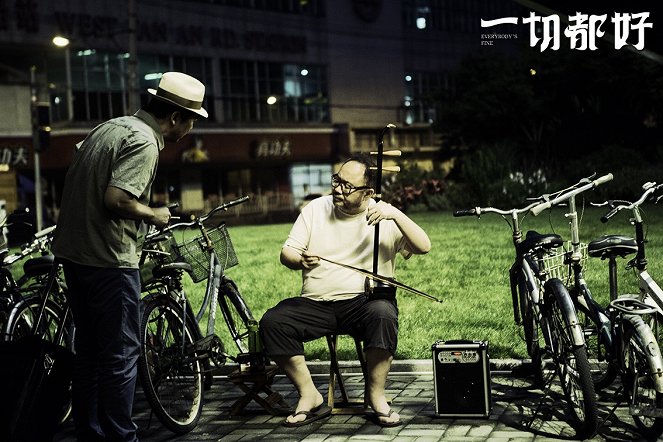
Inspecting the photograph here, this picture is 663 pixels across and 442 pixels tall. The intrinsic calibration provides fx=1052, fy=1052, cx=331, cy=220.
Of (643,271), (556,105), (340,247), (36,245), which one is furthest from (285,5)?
(643,271)

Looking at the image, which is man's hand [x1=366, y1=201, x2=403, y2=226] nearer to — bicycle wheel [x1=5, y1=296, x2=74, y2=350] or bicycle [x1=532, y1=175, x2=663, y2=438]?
bicycle [x1=532, y1=175, x2=663, y2=438]

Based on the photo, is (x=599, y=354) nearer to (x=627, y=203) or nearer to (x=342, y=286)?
(x=627, y=203)

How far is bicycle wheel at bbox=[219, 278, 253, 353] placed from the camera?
25.5ft

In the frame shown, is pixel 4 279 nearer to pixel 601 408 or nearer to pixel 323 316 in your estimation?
pixel 323 316

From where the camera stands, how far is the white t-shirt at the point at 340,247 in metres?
6.77

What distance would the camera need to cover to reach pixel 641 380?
557cm

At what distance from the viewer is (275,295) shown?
12305 mm

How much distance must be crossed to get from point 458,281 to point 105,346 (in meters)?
7.43

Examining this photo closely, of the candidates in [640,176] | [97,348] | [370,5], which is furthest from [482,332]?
[370,5]

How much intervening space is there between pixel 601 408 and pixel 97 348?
3.08 meters

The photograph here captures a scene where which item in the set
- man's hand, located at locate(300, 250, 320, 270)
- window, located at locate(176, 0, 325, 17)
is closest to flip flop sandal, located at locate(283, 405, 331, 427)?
man's hand, located at locate(300, 250, 320, 270)

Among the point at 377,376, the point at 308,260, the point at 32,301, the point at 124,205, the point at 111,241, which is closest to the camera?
the point at 124,205

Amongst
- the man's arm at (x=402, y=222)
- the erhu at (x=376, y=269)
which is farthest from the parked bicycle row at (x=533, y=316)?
the erhu at (x=376, y=269)

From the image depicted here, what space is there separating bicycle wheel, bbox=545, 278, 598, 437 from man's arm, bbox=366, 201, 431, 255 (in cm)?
83
